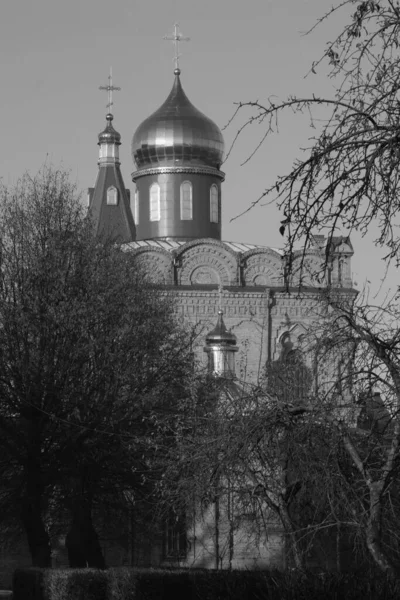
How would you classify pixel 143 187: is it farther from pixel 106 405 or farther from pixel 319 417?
pixel 319 417

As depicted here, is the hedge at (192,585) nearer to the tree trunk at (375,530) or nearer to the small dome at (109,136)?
the tree trunk at (375,530)

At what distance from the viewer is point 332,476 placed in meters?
11.9

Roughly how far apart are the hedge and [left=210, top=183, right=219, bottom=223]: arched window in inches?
1185

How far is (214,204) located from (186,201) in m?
0.93

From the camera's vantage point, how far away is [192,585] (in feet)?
41.6

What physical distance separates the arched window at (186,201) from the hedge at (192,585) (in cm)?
2966

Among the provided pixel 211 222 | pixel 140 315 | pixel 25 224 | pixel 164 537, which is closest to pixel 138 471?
pixel 140 315

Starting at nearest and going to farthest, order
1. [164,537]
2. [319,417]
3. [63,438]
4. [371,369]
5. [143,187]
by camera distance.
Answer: [371,369] → [319,417] → [63,438] → [164,537] → [143,187]

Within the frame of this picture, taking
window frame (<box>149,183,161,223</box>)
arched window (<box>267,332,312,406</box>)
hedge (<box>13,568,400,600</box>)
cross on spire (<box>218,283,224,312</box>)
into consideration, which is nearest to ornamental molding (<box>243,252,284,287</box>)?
cross on spire (<box>218,283,224,312</box>)

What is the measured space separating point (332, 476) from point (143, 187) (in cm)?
3446

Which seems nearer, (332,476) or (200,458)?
(332,476)

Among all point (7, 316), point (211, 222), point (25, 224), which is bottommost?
point (7, 316)

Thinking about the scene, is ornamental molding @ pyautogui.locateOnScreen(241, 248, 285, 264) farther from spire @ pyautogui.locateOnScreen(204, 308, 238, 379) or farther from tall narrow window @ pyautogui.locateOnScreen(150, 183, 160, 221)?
spire @ pyautogui.locateOnScreen(204, 308, 238, 379)

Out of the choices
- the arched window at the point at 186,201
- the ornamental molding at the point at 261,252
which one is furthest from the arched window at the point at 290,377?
the arched window at the point at 186,201
